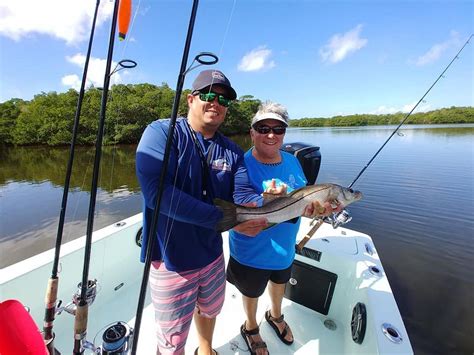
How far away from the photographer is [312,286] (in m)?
3.25

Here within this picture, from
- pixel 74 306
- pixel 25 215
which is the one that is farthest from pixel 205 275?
pixel 25 215

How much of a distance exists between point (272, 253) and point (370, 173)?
14.5m

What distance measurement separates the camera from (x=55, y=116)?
33406 millimetres

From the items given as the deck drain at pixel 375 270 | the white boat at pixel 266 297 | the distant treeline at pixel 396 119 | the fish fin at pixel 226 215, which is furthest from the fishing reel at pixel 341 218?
the distant treeline at pixel 396 119

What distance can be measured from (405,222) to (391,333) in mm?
8287

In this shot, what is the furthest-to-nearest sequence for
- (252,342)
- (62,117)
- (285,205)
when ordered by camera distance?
1. (62,117)
2. (252,342)
3. (285,205)

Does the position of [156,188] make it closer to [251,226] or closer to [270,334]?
[251,226]

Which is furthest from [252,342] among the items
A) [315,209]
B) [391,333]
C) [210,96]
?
[210,96]

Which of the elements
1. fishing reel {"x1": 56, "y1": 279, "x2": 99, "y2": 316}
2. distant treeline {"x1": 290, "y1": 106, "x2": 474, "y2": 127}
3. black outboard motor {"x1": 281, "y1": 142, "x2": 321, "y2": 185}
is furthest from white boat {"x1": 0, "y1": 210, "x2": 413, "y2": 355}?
distant treeline {"x1": 290, "y1": 106, "x2": 474, "y2": 127}

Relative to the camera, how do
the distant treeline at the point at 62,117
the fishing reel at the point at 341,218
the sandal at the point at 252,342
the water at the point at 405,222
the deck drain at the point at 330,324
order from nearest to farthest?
the sandal at the point at 252,342 → the deck drain at the point at 330,324 → the fishing reel at the point at 341,218 → the water at the point at 405,222 → the distant treeline at the point at 62,117

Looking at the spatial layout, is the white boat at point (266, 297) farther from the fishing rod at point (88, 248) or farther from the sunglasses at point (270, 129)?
the sunglasses at point (270, 129)

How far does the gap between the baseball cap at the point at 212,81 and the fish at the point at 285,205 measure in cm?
84

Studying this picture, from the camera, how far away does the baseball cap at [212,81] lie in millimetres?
1768

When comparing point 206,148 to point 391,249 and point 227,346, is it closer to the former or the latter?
point 227,346
